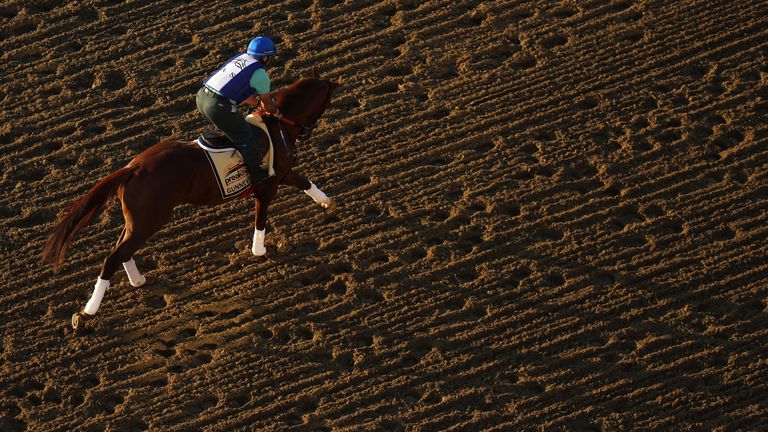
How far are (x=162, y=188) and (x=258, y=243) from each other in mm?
1114

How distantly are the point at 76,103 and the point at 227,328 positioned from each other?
2.84 meters

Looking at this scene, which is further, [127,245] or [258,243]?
[258,243]

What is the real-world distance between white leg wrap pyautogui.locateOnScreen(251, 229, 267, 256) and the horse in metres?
0.02

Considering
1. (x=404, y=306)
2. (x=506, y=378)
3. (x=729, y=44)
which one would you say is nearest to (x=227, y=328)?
(x=404, y=306)

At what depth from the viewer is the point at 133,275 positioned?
931cm

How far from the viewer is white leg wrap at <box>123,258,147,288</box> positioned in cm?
923

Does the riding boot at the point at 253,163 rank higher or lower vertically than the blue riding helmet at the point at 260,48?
lower

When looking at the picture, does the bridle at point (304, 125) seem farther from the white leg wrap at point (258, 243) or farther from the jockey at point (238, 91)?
the white leg wrap at point (258, 243)

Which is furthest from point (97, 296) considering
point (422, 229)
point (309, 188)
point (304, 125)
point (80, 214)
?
point (422, 229)

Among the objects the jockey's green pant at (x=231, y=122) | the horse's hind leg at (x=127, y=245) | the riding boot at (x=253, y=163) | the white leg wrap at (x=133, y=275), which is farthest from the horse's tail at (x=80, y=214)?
the riding boot at (x=253, y=163)

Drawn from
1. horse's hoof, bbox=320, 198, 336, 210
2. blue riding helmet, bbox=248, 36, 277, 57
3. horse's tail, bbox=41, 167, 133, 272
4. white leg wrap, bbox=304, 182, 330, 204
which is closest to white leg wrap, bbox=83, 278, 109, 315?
horse's tail, bbox=41, 167, 133, 272

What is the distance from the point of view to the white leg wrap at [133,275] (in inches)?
363

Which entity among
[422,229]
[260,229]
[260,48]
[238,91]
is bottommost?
[422,229]

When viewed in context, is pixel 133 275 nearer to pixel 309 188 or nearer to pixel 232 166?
pixel 232 166
